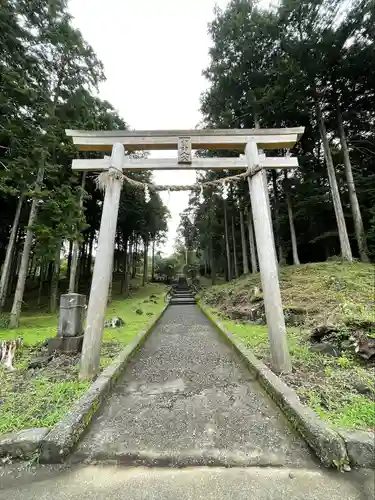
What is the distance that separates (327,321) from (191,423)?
366cm

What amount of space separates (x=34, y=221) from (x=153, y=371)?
7.48m

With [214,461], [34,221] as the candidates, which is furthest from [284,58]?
[214,461]

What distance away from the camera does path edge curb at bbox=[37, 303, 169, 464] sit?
169 centimetres

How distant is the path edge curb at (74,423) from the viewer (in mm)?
1686

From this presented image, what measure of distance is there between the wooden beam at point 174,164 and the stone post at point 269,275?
0.22 m

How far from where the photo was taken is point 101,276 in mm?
3111

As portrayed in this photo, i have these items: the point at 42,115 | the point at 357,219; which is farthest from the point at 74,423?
the point at 357,219

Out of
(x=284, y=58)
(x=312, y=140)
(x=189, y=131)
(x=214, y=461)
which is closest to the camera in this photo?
(x=214, y=461)

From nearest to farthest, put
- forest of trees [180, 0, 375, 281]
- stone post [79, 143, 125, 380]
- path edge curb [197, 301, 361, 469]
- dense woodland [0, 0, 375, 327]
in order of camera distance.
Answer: path edge curb [197, 301, 361, 469], stone post [79, 143, 125, 380], dense woodland [0, 0, 375, 327], forest of trees [180, 0, 375, 281]

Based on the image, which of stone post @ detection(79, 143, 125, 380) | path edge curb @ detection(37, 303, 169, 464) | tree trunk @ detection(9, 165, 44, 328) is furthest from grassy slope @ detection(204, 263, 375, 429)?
tree trunk @ detection(9, 165, 44, 328)

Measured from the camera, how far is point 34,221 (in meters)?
8.09

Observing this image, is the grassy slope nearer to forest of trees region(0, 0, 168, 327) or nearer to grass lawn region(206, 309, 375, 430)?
grass lawn region(206, 309, 375, 430)

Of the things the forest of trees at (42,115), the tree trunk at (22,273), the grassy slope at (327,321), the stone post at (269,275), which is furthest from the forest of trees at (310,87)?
the tree trunk at (22,273)

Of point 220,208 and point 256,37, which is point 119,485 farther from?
point 220,208
